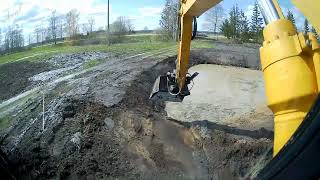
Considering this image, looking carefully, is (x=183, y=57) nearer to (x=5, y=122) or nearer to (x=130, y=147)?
(x=130, y=147)

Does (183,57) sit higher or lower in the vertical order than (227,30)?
lower

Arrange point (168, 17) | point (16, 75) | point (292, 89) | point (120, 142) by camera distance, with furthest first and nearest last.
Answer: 1. point (168, 17)
2. point (16, 75)
3. point (120, 142)
4. point (292, 89)

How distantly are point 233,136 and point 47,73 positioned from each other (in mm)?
9704

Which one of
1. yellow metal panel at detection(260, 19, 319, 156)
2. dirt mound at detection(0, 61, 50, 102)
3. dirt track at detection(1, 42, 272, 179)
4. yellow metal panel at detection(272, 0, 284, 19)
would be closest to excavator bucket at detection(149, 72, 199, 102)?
dirt track at detection(1, 42, 272, 179)

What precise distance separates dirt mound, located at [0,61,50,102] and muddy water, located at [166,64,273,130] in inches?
244

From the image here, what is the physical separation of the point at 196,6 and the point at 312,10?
4.28m

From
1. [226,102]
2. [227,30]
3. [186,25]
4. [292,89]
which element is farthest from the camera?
[227,30]

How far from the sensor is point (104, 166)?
8.58 meters

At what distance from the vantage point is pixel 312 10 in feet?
6.52

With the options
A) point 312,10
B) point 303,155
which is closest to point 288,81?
point 312,10

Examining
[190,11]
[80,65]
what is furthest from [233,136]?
[80,65]

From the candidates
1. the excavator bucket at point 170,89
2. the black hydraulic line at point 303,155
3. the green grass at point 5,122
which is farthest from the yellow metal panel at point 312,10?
the green grass at point 5,122

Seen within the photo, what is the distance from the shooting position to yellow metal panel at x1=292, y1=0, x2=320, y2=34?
196cm

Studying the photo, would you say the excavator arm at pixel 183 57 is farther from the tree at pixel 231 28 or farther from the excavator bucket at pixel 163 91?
the tree at pixel 231 28
